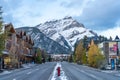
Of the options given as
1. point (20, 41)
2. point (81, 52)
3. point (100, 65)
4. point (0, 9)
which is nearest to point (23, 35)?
point (20, 41)

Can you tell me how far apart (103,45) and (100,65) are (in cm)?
5171

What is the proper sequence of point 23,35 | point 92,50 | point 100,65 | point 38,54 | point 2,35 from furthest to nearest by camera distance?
point 38,54
point 23,35
point 92,50
point 100,65
point 2,35

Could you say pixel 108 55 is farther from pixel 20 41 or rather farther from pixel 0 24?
pixel 0 24

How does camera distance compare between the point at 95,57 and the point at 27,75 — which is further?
the point at 95,57

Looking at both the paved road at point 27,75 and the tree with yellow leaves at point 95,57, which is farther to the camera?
the tree with yellow leaves at point 95,57

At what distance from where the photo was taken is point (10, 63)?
3378 inches

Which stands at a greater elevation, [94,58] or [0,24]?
[0,24]

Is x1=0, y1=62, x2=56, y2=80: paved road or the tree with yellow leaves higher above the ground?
the tree with yellow leaves

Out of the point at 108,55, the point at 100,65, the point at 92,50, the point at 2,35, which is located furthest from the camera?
the point at 108,55

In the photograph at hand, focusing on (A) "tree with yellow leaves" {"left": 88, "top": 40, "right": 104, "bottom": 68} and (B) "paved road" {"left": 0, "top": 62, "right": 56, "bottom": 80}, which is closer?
(B) "paved road" {"left": 0, "top": 62, "right": 56, "bottom": 80}

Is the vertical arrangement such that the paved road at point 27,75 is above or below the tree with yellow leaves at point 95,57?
below

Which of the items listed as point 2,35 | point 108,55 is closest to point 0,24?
point 2,35

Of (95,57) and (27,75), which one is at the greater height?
(95,57)

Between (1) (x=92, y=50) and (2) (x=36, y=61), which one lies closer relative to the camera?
(1) (x=92, y=50)
